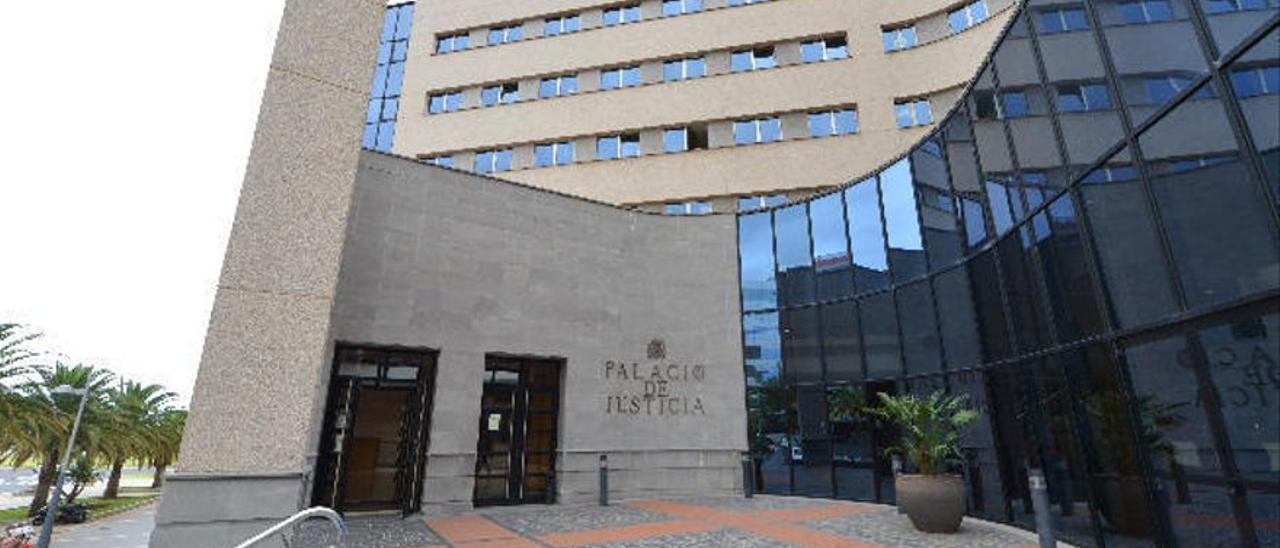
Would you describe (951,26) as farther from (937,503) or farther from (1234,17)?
(937,503)

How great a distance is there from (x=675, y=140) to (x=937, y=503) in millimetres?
19215

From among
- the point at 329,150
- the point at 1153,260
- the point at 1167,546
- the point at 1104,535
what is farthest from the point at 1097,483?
the point at 329,150

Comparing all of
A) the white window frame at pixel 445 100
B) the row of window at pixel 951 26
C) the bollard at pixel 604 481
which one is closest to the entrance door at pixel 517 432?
the bollard at pixel 604 481

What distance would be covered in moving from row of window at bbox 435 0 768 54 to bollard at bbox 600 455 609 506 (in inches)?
856

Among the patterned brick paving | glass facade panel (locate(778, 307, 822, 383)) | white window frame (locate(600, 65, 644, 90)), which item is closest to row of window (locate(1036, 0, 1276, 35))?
the patterned brick paving

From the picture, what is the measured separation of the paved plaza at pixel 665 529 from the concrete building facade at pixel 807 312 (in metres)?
1.04

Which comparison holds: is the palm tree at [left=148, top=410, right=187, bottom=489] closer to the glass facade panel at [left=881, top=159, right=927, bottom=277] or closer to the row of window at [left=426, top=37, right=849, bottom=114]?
the row of window at [left=426, top=37, right=849, bottom=114]

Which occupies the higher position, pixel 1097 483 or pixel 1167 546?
pixel 1097 483

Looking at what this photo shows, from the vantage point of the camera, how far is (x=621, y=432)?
14992mm

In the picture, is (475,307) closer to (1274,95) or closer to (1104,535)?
(1104,535)

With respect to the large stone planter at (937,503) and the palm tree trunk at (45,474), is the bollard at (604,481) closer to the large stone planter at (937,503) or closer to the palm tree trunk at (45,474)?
the large stone planter at (937,503)

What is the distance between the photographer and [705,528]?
10.8 metres

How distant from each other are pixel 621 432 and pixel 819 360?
5593 mm

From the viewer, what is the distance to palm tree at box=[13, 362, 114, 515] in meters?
34.0
